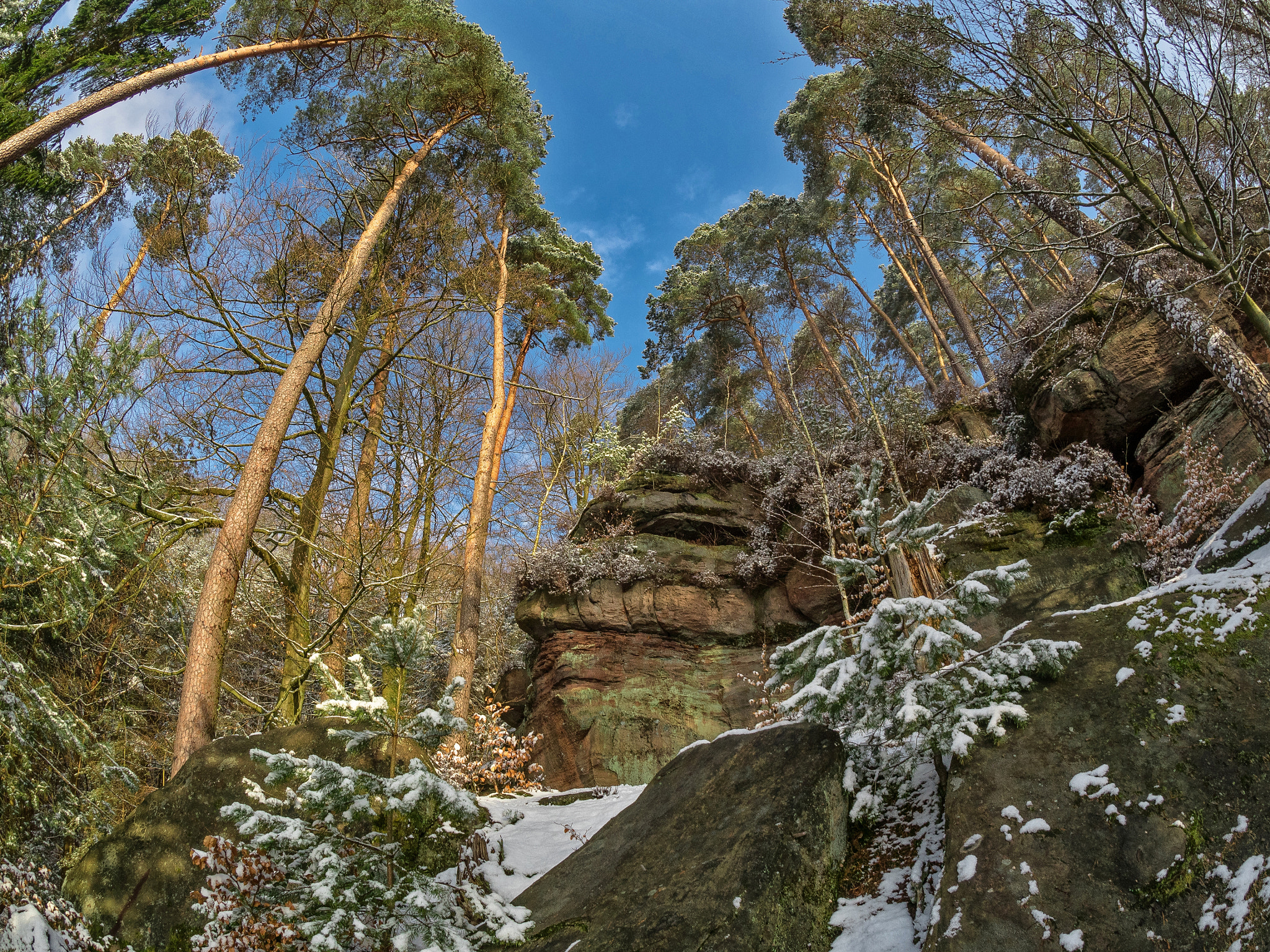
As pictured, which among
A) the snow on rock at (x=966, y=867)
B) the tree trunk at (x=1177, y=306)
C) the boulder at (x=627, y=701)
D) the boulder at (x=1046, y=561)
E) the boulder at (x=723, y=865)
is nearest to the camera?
the snow on rock at (x=966, y=867)

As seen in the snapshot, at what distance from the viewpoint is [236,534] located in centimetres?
689

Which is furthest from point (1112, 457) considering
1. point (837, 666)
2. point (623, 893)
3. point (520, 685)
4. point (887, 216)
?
point (887, 216)

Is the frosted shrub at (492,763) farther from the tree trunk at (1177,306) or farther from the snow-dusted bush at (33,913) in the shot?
the tree trunk at (1177,306)

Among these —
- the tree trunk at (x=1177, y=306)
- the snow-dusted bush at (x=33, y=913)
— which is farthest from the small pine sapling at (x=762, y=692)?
the snow-dusted bush at (x=33, y=913)

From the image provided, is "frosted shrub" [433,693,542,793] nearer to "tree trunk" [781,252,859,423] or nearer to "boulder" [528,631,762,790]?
"boulder" [528,631,762,790]

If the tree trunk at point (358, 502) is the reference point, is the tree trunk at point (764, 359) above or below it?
above

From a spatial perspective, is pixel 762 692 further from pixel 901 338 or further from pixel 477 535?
pixel 901 338

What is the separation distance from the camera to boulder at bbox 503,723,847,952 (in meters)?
3.03

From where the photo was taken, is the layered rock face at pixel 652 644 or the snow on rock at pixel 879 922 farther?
the layered rock face at pixel 652 644

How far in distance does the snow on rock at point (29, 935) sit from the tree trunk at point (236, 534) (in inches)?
→ 50.7

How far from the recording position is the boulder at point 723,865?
303 centimetres

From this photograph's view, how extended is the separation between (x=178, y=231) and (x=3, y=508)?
441cm

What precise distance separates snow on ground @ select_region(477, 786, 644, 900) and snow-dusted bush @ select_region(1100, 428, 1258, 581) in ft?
20.6

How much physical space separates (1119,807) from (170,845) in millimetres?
5864
